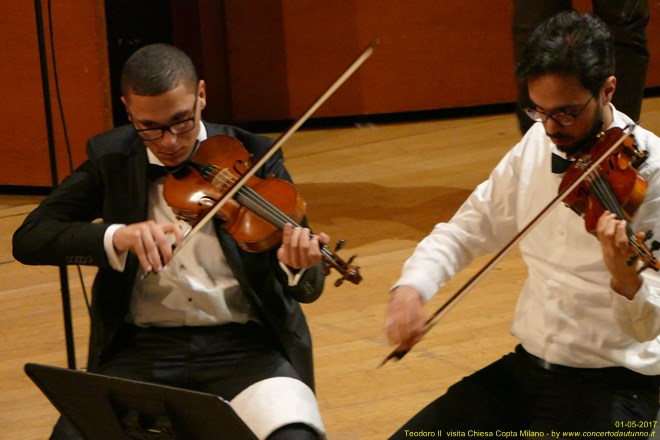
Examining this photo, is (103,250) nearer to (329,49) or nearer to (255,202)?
(255,202)

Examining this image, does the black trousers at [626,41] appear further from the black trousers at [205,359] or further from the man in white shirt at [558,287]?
the black trousers at [205,359]

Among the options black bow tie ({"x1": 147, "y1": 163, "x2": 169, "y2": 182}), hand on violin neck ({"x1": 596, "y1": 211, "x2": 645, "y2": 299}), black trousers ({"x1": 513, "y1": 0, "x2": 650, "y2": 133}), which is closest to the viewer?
hand on violin neck ({"x1": 596, "y1": 211, "x2": 645, "y2": 299})

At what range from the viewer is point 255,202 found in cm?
200

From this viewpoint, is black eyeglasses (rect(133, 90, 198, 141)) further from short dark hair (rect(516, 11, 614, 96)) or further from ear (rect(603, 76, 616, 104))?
ear (rect(603, 76, 616, 104))

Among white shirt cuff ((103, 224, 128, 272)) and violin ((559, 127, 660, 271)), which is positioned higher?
violin ((559, 127, 660, 271))

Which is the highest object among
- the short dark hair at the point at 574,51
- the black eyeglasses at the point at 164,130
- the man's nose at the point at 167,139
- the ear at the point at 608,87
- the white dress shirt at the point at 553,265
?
the short dark hair at the point at 574,51

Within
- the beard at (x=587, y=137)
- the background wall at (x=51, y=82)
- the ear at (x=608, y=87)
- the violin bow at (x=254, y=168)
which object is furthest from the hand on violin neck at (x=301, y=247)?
the background wall at (x=51, y=82)

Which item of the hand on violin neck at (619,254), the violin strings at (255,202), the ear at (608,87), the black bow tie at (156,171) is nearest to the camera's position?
the hand on violin neck at (619,254)

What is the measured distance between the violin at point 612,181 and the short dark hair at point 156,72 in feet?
2.62

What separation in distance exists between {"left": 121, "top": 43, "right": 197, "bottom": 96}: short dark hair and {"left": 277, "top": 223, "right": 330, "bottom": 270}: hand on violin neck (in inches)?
15.4

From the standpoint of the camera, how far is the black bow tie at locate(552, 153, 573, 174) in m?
1.88

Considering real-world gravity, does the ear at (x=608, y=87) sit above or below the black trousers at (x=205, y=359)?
above

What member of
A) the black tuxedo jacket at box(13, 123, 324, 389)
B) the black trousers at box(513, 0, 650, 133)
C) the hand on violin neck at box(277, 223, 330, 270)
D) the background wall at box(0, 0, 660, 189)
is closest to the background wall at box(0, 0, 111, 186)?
the background wall at box(0, 0, 660, 189)

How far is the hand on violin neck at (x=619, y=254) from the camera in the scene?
1614 millimetres
